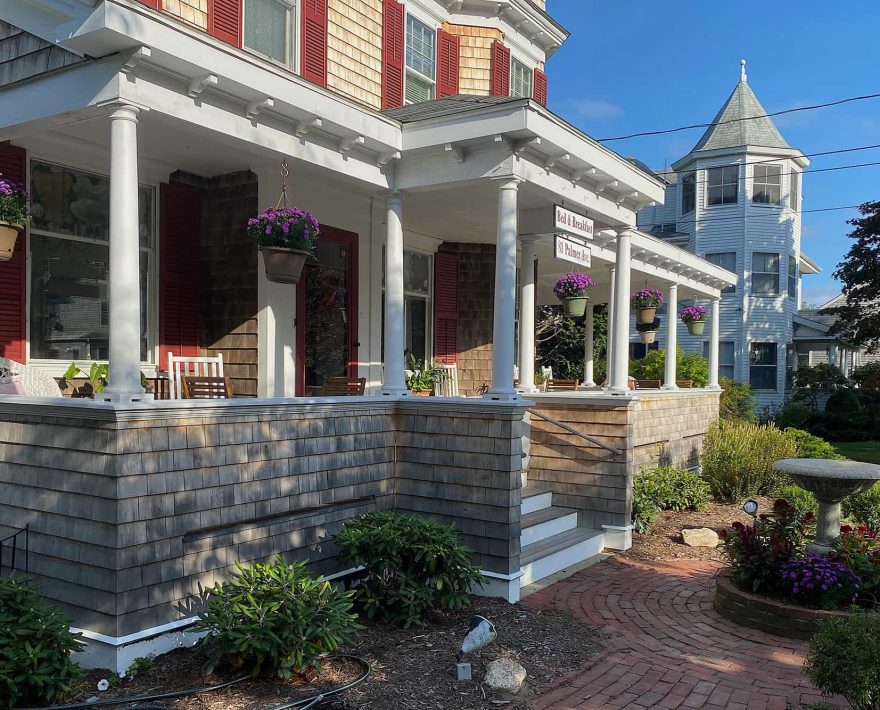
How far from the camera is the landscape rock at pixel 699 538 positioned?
27.1 feet

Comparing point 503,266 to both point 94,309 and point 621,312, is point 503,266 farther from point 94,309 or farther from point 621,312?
point 94,309

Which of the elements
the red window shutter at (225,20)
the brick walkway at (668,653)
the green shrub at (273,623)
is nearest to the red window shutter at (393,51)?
the red window shutter at (225,20)

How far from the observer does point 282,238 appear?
5789 millimetres

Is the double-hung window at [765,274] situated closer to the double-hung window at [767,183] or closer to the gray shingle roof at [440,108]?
the double-hung window at [767,183]

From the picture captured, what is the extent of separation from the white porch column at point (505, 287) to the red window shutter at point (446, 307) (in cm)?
407

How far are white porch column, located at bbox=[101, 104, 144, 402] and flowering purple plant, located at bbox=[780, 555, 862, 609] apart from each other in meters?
5.03

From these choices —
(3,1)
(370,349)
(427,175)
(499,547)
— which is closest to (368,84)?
(427,175)

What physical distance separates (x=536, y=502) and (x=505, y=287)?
273 centimetres

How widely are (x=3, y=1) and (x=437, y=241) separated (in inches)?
240

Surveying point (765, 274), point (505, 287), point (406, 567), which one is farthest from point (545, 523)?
point (765, 274)

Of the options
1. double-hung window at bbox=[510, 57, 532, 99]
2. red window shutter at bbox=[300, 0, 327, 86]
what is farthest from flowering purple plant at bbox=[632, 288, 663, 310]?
red window shutter at bbox=[300, 0, 327, 86]

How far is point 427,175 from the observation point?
6707 mm

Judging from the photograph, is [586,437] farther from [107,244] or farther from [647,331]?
[647,331]

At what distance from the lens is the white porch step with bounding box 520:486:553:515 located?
766 centimetres
